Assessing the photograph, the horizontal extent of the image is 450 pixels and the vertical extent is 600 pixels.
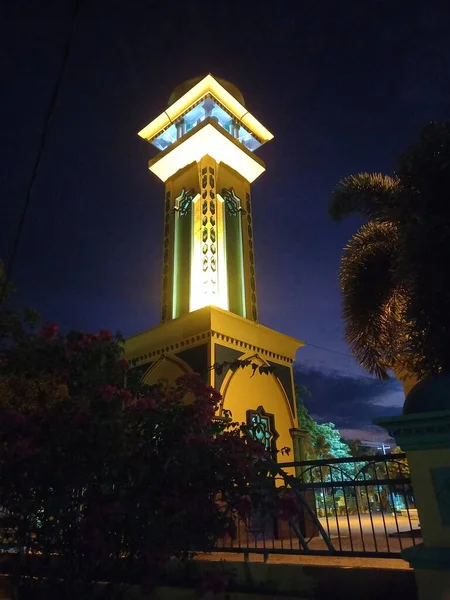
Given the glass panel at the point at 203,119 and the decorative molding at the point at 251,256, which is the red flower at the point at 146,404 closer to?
the decorative molding at the point at 251,256

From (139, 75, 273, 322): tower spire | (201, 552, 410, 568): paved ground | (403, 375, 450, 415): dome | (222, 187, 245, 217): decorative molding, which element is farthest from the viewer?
(222, 187, 245, 217): decorative molding

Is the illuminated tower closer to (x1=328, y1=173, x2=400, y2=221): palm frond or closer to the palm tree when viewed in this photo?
(x1=328, y1=173, x2=400, y2=221): palm frond

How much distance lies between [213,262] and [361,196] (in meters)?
4.98

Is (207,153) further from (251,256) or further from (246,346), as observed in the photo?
(246,346)

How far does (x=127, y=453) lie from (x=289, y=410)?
9.28 meters

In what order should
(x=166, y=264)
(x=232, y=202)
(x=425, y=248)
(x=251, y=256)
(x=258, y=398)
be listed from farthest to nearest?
(x=232, y=202)
(x=251, y=256)
(x=166, y=264)
(x=258, y=398)
(x=425, y=248)

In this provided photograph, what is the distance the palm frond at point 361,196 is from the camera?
8898 mm

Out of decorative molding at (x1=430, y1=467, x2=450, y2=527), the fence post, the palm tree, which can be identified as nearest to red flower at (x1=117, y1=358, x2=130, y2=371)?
the fence post

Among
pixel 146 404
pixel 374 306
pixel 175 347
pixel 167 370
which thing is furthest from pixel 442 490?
pixel 167 370

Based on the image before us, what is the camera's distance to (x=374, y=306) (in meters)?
8.59

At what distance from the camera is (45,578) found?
3.51m

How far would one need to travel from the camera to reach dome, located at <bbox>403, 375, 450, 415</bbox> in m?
4.10

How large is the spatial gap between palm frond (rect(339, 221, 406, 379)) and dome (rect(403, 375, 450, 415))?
4249 millimetres

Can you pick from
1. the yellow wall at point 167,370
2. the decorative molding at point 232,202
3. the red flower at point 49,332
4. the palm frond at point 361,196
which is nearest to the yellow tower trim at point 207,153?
the decorative molding at point 232,202
